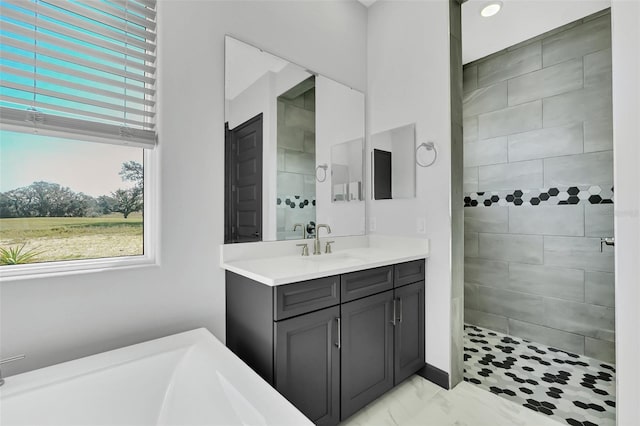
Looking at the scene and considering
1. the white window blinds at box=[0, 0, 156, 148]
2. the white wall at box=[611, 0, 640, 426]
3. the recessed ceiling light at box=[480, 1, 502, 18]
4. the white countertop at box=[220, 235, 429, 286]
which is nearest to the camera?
the white window blinds at box=[0, 0, 156, 148]

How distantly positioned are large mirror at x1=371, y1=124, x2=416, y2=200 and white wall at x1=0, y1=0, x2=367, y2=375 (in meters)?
1.11

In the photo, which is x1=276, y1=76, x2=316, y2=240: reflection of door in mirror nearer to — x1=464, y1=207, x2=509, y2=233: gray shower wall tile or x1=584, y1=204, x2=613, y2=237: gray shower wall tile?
x1=464, y1=207, x2=509, y2=233: gray shower wall tile

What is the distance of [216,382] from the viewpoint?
3.73 ft

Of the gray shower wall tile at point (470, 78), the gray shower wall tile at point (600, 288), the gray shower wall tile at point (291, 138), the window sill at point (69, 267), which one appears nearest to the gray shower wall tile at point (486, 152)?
the gray shower wall tile at point (470, 78)

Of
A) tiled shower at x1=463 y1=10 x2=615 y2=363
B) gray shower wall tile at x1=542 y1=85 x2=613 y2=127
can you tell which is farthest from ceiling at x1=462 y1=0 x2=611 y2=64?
gray shower wall tile at x1=542 y1=85 x2=613 y2=127

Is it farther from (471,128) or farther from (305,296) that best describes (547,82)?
(305,296)

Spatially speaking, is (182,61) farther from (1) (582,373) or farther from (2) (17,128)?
(1) (582,373)

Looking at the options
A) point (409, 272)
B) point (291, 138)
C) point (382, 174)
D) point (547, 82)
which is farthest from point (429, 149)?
point (547, 82)

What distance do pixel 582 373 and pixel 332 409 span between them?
1.95 meters

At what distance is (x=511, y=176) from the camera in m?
2.81

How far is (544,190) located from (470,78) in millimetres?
1361

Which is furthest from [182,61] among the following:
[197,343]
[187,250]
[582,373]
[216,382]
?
[582,373]

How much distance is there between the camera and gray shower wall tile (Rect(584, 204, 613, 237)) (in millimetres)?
2291

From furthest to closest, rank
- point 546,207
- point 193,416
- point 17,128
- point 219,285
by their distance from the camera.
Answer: point 546,207
point 219,285
point 17,128
point 193,416
